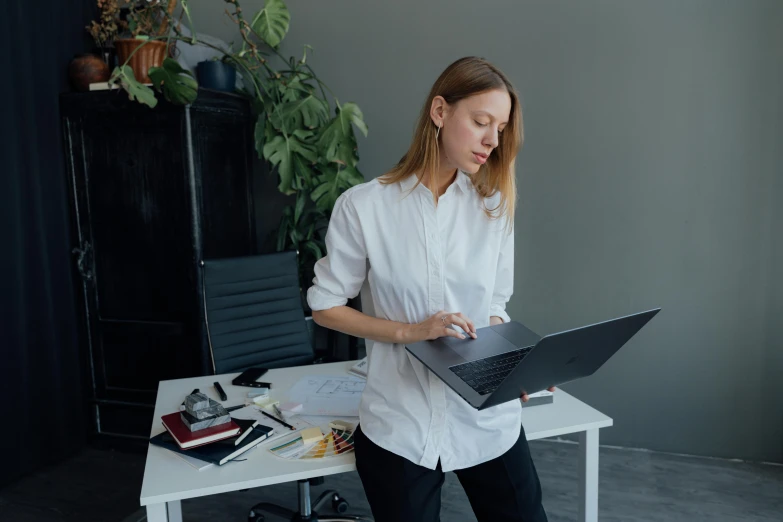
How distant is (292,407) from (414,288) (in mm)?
646

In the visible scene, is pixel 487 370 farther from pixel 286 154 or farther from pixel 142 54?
pixel 142 54

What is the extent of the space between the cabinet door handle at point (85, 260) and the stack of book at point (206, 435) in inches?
72.6

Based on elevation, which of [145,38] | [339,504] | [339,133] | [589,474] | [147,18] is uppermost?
[147,18]

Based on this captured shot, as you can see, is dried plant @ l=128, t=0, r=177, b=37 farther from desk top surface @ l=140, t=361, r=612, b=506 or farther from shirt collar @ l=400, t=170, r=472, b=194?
shirt collar @ l=400, t=170, r=472, b=194

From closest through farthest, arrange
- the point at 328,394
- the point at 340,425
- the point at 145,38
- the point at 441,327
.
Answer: the point at 441,327, the point at 340,425, the point at 328,394, the point at 145,38

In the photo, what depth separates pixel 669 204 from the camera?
304 centimetres

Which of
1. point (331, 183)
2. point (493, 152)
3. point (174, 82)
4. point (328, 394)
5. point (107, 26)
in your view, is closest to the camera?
point (493, 152)

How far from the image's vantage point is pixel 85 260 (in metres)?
3.30

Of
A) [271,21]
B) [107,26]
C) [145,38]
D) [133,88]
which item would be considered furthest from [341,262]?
[107,26]

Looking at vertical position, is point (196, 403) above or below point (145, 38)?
below

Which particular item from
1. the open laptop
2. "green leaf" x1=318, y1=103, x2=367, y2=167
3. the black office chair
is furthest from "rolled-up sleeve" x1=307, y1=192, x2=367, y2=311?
"green leaf" x1=318, y1=103, x2=367, y2=167

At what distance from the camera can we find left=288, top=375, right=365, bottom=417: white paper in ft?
6.23

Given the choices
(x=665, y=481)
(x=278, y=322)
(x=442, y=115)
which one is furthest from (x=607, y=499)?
(x=442, y=115)

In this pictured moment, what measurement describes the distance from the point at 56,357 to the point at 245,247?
1082mm
